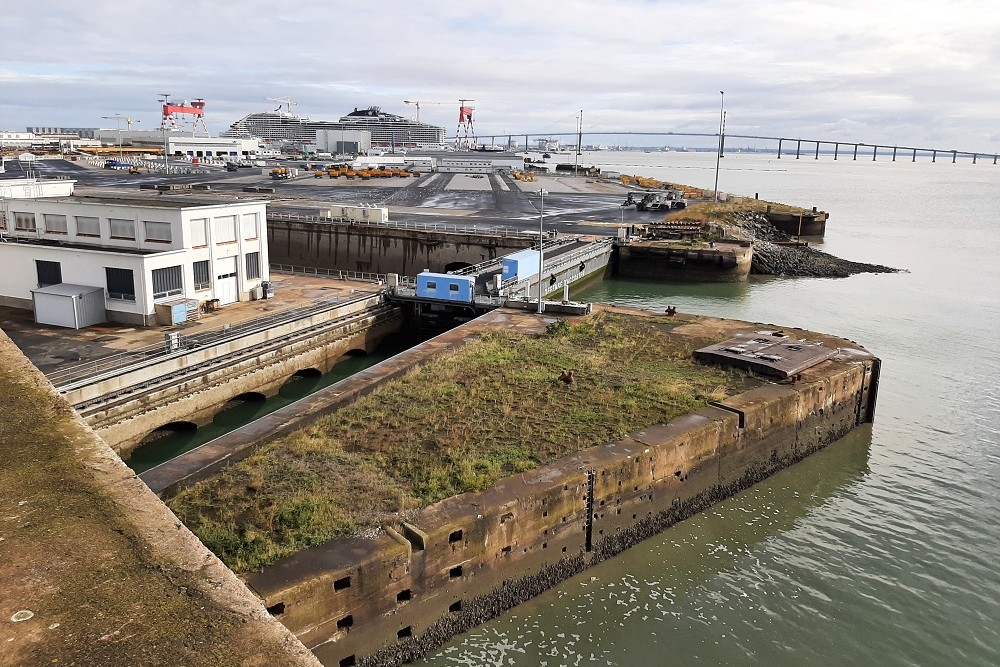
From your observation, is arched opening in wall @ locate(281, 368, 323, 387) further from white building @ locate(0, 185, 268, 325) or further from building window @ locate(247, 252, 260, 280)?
building window @ locate(247, 252, 260, 280)

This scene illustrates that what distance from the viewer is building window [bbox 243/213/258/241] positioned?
3641 centimetres

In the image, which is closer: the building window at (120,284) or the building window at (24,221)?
the building window at (120,284)

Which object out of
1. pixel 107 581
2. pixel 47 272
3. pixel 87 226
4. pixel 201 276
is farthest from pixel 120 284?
pixel 107 581

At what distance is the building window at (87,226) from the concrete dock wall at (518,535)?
27.5 m

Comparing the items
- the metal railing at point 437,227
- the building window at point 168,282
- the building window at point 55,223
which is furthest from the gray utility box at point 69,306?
the metal railing at point 437,227

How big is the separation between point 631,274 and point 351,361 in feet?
96.6

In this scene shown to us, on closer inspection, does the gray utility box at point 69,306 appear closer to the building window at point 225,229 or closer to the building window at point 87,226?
the building window at point 87,226

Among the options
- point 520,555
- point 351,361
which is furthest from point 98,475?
point 351,361

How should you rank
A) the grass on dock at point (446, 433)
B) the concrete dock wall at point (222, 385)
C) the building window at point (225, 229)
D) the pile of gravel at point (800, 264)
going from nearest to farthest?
1. the grass on dock at point (446, 433)
2. the concrete dock wall at point (222, 385)
3. the building window at point (225, 229)
4. the pile of gravel at point (800, 264)

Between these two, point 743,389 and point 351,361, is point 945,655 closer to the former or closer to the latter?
point 743,389

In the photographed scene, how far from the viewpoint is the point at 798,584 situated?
717 inches

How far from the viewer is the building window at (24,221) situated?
121 ft

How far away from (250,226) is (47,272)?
29.9 ft

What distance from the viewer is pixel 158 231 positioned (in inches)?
1323
